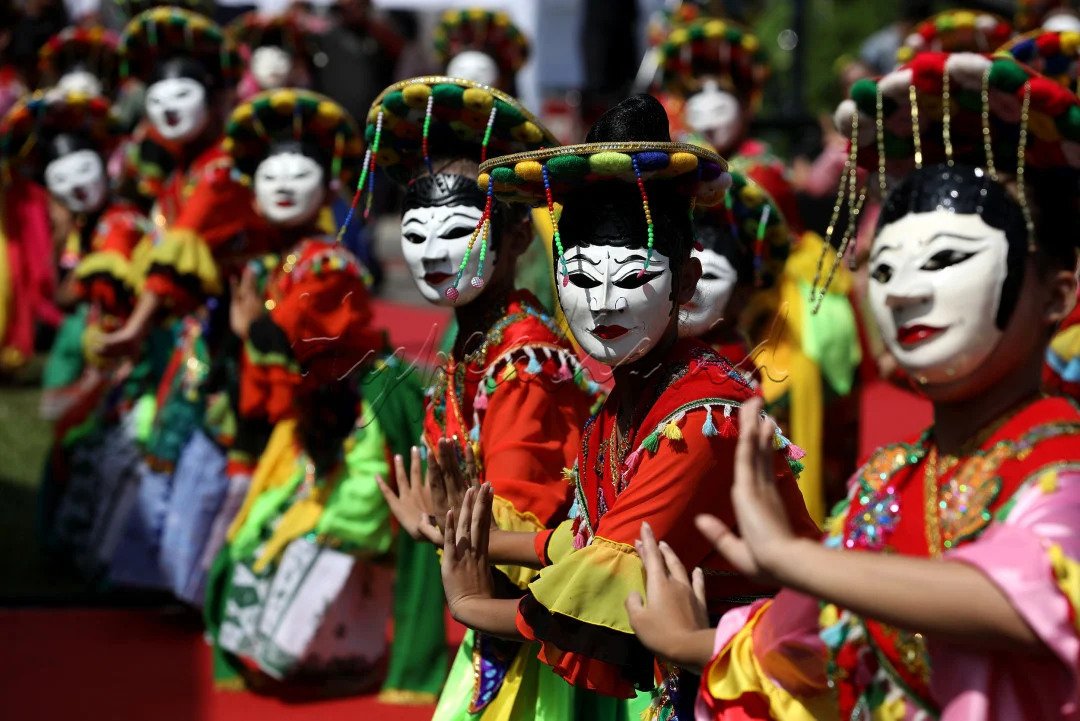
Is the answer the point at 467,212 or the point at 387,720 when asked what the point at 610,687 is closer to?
the point at 467,212

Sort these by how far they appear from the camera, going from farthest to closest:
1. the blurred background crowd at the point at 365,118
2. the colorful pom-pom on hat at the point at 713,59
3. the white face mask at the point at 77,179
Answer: the colorful pom-pom on hat at the point at 713,59 < the white face mask at the point at 77,179 < the blurred background crowd at the point at 365,118

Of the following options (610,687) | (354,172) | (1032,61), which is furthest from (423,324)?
(610,687)

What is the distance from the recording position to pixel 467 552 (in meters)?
2.52

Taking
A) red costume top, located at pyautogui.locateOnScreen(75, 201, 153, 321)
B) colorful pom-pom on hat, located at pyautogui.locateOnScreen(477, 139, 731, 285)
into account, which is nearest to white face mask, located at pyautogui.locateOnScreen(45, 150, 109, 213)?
red costume top, located at pyautogui.locateOnScreen(75, 201, 153, 321)

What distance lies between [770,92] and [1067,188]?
50.7 feet

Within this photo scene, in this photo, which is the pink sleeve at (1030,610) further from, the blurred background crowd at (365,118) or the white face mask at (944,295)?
the blurred background crowd at (365,118)

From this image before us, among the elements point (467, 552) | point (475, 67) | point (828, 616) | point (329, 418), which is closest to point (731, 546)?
point (828, 616)

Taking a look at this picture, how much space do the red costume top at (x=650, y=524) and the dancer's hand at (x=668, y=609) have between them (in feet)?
0.39

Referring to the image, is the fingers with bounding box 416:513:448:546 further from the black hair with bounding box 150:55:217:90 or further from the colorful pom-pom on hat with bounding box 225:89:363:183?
the black hair with bounding box 150:55:217:90

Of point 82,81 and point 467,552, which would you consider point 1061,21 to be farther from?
point 82,81

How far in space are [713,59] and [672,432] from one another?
13.9 feet

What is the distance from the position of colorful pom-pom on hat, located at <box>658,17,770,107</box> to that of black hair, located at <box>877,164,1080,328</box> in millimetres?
4419

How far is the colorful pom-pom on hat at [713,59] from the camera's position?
246 inches

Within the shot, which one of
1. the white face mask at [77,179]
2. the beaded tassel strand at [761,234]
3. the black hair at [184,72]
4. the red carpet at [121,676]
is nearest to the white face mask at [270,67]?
the white face mask at [77,179]
